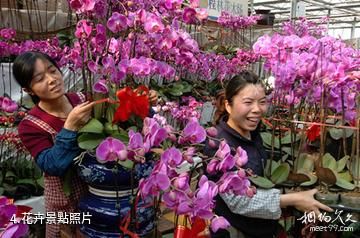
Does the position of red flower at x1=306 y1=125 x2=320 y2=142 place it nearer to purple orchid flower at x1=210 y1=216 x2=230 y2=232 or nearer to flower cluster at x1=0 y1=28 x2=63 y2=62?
purple orchid flower at x1=210 y1=216 x2=230 y2=232

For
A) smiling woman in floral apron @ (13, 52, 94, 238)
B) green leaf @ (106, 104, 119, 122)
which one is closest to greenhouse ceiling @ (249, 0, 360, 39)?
smiling woman in floral apron @ (13, 52, 94, 238)

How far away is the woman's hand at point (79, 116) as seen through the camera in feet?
2.90

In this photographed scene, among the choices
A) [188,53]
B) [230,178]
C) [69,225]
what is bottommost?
[69,225]

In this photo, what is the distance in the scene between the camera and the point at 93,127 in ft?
2.82

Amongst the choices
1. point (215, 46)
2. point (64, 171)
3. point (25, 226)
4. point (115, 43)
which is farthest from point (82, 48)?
point (215, 46)

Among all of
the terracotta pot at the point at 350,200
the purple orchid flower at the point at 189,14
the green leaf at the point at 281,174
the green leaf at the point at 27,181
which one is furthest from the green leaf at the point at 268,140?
the green leaf at the point at 27,181

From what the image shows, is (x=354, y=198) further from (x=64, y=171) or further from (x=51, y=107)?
(x=51, y=107)

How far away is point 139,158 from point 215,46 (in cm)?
422

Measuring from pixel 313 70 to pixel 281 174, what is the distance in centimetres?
28

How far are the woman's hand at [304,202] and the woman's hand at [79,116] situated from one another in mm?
511

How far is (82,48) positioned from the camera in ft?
2.95

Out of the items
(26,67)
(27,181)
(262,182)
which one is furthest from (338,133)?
(27,181)

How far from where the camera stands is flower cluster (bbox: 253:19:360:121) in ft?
3.21

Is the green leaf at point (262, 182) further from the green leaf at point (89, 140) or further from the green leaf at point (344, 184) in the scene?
the green leaf at point (89, 140)
